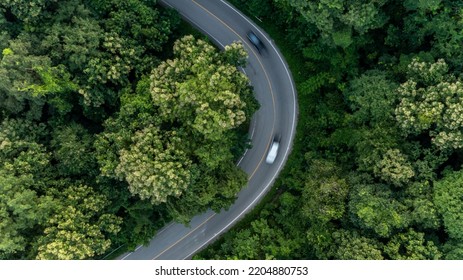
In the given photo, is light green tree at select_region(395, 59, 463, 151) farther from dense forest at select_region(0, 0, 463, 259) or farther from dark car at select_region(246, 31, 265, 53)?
dark car at select_region(246, 31, 265, 53)

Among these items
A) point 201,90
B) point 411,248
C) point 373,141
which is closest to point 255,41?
point 201,90

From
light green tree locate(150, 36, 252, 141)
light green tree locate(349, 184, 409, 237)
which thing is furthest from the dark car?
light green tree locate(349, 184, 409, 237)

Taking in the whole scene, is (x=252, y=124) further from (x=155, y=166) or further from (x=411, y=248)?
(x=411, y=248)

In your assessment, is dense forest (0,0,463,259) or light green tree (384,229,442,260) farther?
dense forest (0,0,463,259)

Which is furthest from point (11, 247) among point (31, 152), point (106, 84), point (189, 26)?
point (189, 26)

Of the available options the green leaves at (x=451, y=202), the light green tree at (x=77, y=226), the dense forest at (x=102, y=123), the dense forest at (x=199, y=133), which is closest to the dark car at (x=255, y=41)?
Answer: the dense forest at (x=199, y=133)
